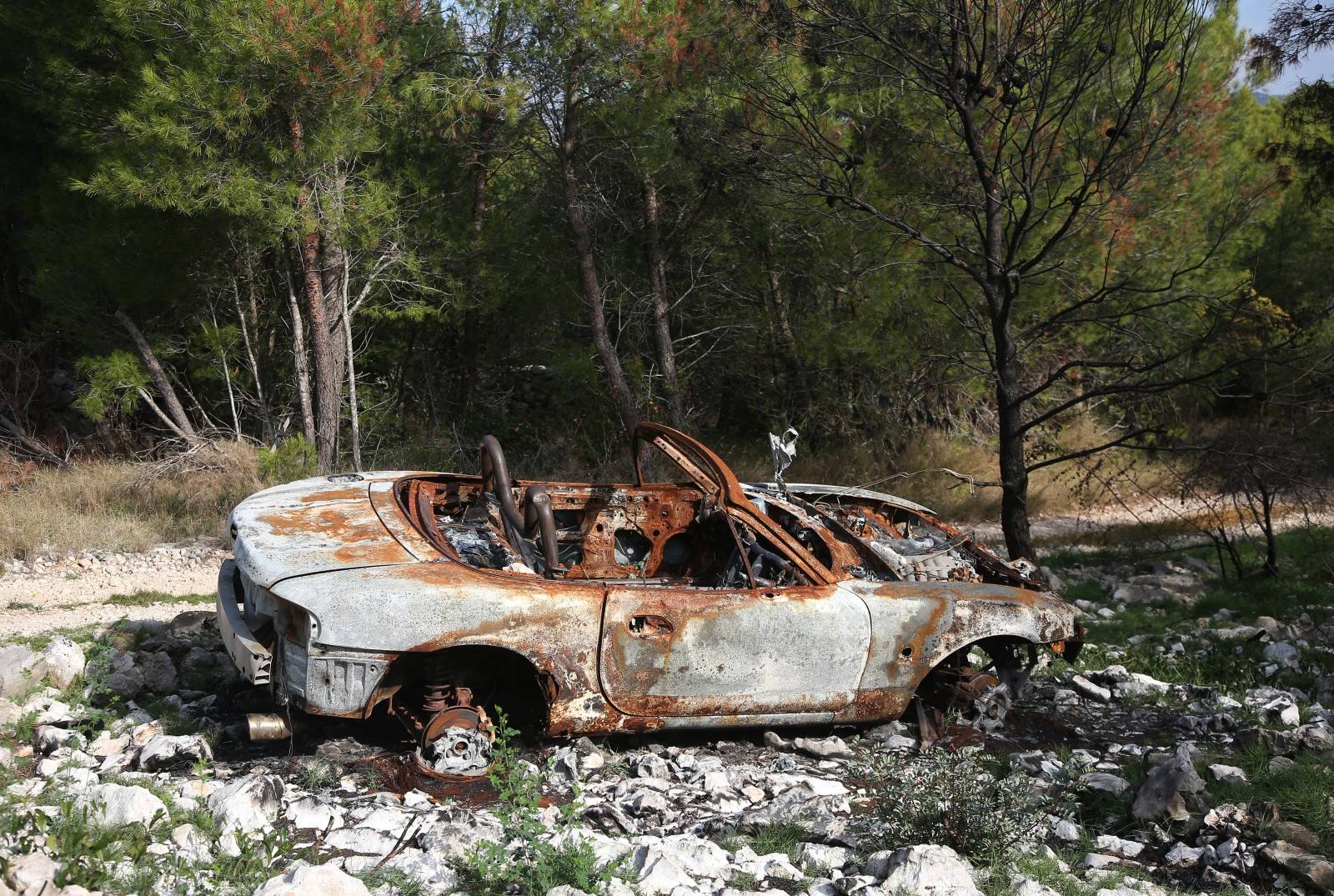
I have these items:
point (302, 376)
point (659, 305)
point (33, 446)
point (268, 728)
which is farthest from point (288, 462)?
point (268, 728)

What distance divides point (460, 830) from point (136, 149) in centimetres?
992

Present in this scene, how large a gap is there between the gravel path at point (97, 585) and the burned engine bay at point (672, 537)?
2999 mm

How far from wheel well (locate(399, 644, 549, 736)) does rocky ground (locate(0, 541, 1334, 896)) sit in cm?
22

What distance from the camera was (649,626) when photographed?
536cm

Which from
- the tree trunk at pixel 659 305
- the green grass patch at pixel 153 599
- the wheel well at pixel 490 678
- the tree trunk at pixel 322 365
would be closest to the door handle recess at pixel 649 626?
the wheel well at pixel 490 678

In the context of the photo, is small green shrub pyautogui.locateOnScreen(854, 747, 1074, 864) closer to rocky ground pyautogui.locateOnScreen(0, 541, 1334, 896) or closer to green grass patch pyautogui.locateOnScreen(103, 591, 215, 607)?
rocky ground pyautogui.locateOnScreen(0, 541, 1334, 896)

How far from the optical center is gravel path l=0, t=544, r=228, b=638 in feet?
27.1

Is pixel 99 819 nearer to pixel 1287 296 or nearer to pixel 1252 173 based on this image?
pixel 1252 173

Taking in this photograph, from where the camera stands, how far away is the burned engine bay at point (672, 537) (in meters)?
6.34

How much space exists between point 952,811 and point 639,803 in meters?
1.37

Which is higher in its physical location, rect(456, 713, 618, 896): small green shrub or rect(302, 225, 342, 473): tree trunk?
rect(302, 225, 342, 473): tree trunk

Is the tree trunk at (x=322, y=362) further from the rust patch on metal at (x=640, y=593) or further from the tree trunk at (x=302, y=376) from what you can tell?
the rust patch on metal at (x=640, y=593)

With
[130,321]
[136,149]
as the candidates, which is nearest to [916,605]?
[136,149]

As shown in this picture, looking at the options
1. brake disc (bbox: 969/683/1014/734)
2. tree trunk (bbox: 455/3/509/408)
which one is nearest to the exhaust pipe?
brake disc (bbox: 969/683/1014/734)
